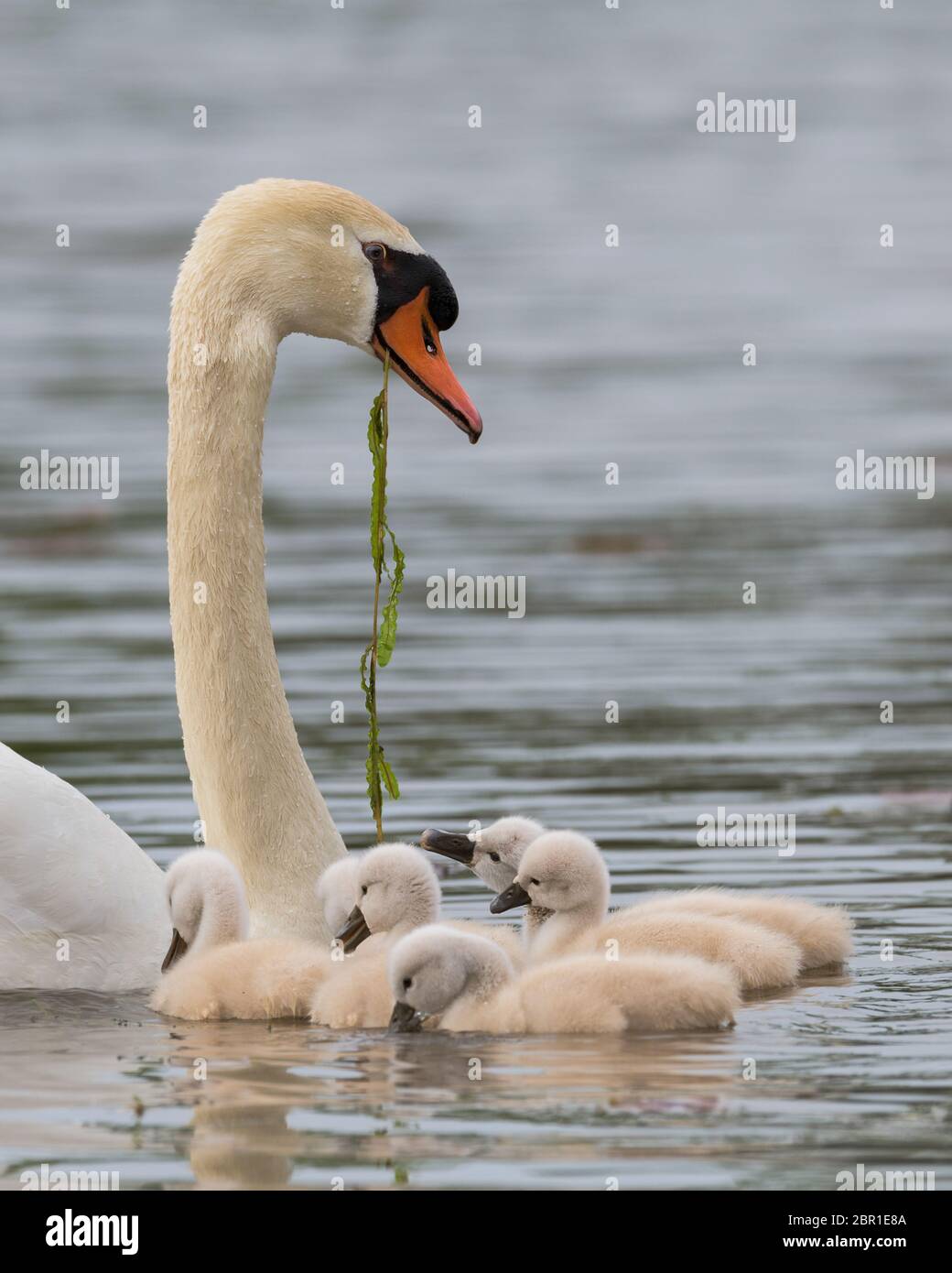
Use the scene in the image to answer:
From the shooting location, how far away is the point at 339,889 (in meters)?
8.73

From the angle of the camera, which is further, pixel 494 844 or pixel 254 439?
pixel 254 439

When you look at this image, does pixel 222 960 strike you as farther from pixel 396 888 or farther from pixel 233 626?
pixel 233 626

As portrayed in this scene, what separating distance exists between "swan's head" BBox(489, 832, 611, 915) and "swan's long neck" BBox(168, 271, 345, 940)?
0.88 meters

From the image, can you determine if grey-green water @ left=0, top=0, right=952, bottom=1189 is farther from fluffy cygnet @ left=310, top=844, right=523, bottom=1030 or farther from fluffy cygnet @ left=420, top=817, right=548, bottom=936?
fluffy cygnet @ left=420, top=817, right=548, bottom=936

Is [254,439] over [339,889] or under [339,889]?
over

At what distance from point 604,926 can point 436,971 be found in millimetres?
814

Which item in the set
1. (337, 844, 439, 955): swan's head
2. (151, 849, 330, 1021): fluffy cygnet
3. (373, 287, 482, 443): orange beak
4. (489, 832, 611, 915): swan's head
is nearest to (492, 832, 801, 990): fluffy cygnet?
(489, 832, 611, 915): swan's head

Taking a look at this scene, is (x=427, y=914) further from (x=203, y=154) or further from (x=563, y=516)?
(x=203, y=154)

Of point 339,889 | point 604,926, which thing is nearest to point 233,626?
point 339,889

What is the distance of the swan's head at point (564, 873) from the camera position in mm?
8445

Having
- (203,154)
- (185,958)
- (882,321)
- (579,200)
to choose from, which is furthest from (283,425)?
(203,154)

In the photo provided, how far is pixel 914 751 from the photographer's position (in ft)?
40.7

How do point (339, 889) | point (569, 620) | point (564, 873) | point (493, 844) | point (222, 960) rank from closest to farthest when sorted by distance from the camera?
point (222, 960) → point (564, 873) → point (339, 889) → point (493, 844) → point (569, 620)

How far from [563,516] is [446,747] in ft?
22.5
